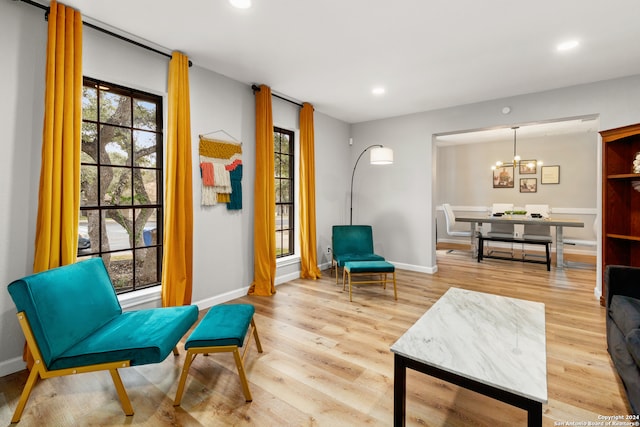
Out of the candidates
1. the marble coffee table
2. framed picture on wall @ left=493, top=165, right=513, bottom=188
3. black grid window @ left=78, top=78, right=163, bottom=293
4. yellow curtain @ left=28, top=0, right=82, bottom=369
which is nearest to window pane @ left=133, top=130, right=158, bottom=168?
black grid window @ left=78, top=78, right=163, bottom=293

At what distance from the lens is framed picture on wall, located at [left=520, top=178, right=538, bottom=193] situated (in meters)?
7.29

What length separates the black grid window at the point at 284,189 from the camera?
4707 mm

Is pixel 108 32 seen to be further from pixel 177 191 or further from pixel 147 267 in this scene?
pixel 147 267

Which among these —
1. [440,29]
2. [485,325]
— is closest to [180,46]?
[440,29]

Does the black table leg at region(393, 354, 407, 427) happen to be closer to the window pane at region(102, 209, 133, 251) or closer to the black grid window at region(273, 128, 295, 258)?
the window pane at region(102, 209, 133, 251)

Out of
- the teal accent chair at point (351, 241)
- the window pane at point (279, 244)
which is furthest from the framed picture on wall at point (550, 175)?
the window pane at point (279, 244)

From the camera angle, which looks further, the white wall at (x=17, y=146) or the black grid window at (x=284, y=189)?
the black grid window at (x=284, y=189)

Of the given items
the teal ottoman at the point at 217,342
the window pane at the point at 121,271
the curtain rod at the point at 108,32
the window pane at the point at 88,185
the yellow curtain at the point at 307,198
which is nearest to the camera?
the teal ottoman at the point at 217,342

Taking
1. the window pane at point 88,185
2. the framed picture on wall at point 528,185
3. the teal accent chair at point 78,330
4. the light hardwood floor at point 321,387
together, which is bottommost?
the light hardwood floor at point 321,387

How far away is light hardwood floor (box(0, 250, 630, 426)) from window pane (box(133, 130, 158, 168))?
1.94 meters

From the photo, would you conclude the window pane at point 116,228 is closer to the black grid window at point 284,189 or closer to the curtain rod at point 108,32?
the curtain rod at point 108,32

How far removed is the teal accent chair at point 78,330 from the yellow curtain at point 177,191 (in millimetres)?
886

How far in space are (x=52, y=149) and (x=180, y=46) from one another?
152 centimetres

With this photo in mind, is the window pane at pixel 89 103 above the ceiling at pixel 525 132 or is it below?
below
